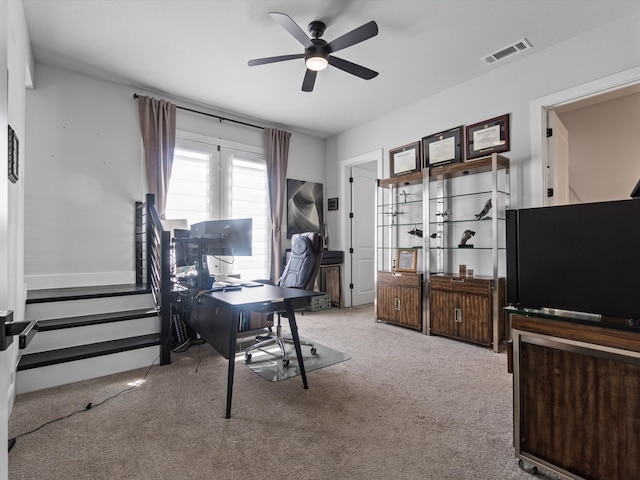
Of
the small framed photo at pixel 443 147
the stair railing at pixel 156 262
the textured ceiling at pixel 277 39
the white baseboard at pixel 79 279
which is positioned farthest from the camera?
the small framed photo at pixel 443 147

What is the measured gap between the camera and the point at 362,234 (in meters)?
5.89

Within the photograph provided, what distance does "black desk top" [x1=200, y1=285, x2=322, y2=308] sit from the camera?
2.19 m

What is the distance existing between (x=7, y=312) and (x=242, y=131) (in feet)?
15.6

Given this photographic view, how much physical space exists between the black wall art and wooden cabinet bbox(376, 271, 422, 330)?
5.64ft

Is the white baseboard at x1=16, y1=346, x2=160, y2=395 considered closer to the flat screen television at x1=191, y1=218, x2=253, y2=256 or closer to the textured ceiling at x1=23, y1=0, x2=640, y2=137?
the flat screen television at x1=191, y1=218, x2=253, y2=256

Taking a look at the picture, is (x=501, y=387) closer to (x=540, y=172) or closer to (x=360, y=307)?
(x=540, y=172)

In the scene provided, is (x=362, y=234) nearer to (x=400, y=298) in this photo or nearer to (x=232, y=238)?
(x=400, y=298)

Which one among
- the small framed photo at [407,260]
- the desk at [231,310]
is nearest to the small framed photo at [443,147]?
the small framed photo at [407,260]

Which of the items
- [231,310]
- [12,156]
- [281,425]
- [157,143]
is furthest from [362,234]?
[12,156]

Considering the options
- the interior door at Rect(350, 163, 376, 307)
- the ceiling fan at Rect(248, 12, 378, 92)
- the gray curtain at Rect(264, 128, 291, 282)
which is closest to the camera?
the ceiling fan at Rect(248, 12, 378, 92)

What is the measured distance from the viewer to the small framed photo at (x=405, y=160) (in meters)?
4.42

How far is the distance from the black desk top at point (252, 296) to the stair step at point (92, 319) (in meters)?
0.98

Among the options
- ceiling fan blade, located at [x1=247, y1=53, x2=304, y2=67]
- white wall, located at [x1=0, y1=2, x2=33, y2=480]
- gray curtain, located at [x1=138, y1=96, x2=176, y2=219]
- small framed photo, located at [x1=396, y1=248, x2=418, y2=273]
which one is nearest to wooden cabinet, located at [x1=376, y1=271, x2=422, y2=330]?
small framed photo, located at [x1=396, y1=248, x2=418, y2=273]

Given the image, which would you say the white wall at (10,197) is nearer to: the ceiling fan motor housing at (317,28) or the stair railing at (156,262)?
the stair railing at (156,262)
